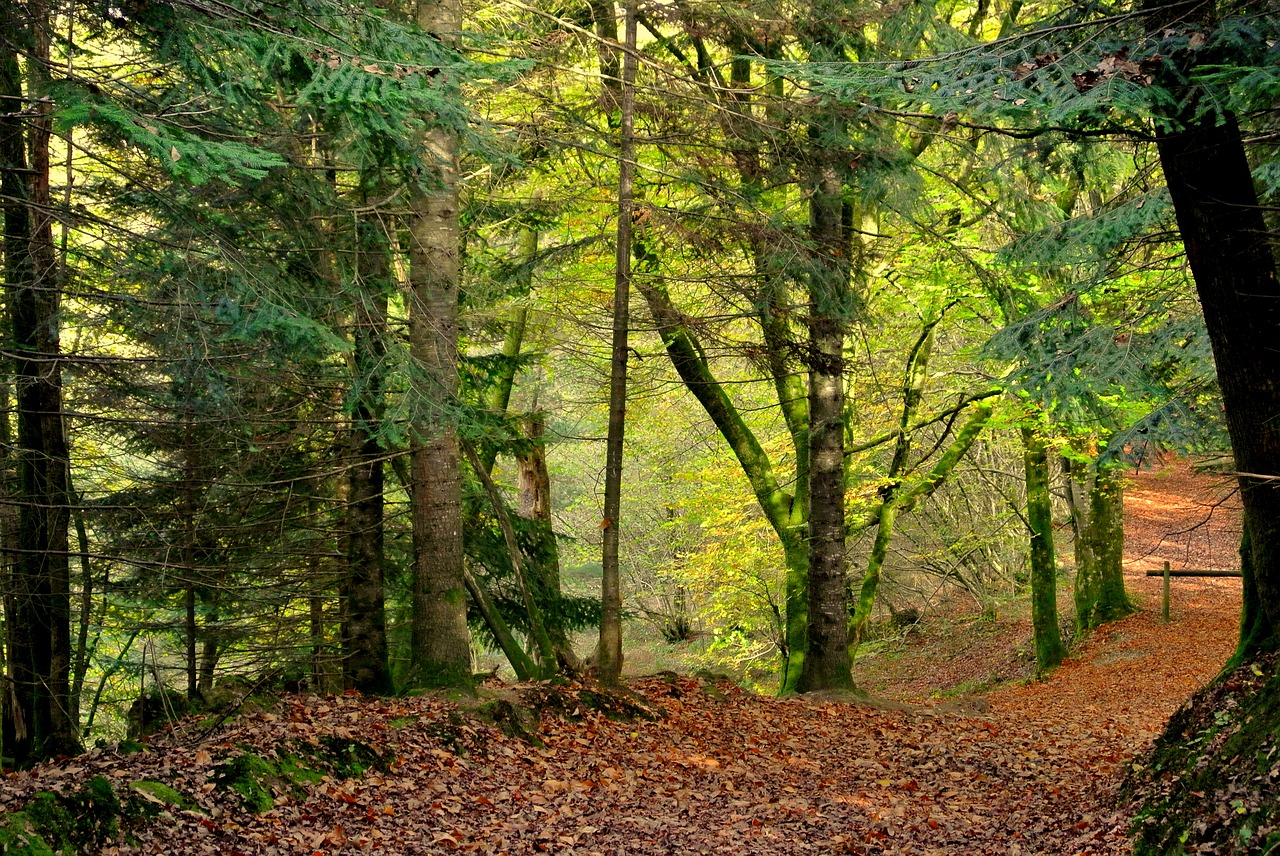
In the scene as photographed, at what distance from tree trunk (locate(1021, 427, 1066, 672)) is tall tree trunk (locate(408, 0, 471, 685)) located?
10199 millimetres

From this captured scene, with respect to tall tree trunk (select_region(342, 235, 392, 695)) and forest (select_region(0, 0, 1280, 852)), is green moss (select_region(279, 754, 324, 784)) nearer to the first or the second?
forest (select_region(0, 0, 1280, 852))

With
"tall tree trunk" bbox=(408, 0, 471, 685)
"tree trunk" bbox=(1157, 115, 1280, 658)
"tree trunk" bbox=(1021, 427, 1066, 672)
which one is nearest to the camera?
"tree trunk" bbox=(1157, 115, 1280, 658)

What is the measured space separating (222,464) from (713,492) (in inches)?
433

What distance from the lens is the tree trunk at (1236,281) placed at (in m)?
5.93

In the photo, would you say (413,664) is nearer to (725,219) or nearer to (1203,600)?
(725,219)

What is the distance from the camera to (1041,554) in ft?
54.7

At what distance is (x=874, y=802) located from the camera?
768cm

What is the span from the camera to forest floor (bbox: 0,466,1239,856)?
556 centimetres

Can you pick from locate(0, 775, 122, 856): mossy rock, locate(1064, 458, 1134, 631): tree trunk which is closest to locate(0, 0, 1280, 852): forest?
locate(1064, 458, 1134, 631): tree trunk

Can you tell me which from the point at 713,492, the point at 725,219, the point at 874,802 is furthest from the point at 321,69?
the point at 713,492

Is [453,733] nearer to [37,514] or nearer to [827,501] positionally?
[37,514]

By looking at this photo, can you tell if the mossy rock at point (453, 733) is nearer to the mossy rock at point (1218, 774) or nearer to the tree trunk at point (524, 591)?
the tree trunk at point (524, 591)

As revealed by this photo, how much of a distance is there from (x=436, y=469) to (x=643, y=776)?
133 inches

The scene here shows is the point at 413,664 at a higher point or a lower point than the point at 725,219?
lower
